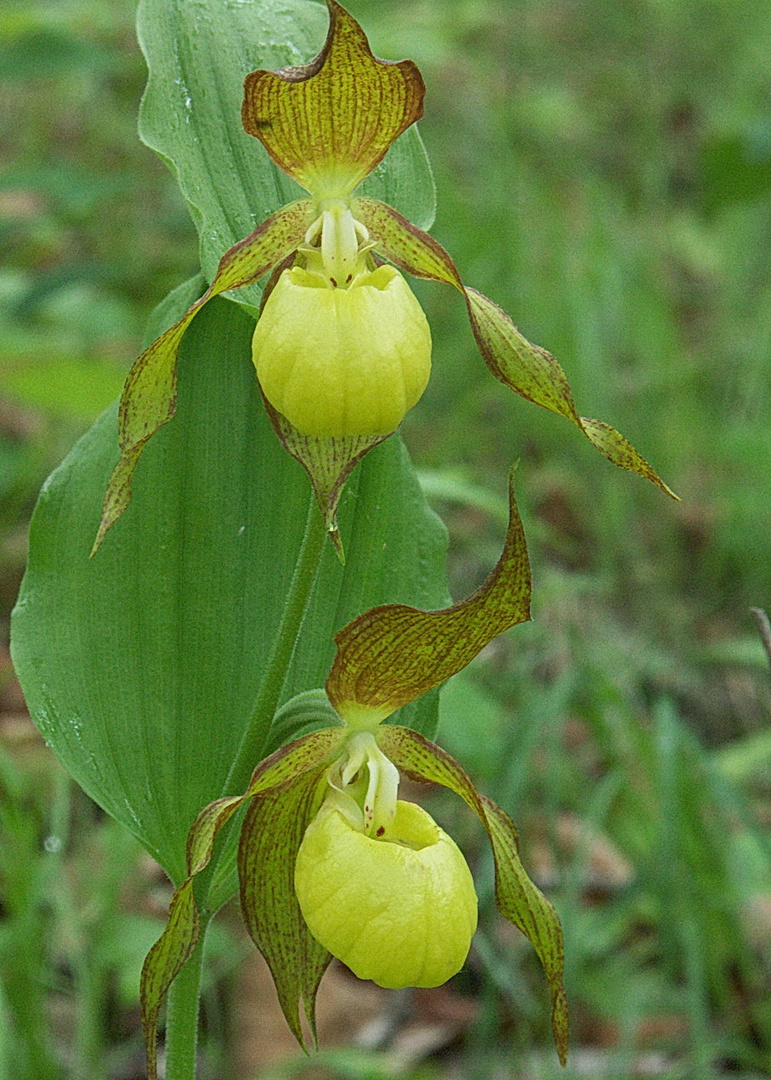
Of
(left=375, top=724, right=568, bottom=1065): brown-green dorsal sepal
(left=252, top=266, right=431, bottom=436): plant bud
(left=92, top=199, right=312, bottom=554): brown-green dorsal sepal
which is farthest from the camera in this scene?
(left=375, top=724, right=568, bottom=1065): brown-green dorsal sepal

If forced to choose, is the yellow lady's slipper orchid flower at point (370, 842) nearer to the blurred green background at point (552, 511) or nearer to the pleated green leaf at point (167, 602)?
the pleated green leaf at point (167, 602)

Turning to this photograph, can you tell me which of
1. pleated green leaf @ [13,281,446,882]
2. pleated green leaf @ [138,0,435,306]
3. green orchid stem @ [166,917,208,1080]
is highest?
pleated green leaf @ [138,0,435,306]

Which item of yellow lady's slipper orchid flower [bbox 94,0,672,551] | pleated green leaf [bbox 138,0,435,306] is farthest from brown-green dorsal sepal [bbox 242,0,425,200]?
pleated green leaf [bbox 138,0,435,306]

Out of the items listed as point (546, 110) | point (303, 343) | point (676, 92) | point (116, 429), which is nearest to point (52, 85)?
point (546, 110)

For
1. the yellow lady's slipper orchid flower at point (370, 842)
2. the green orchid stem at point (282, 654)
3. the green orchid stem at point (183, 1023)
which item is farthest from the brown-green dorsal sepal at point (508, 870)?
the green orchid stem at point (183, 1023)

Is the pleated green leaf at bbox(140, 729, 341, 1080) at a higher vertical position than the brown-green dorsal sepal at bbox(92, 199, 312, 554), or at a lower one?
lower

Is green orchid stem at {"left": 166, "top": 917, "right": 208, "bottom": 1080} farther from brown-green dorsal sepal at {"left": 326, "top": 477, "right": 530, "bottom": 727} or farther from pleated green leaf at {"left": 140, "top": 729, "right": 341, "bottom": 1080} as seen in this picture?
brown-green dorsal sepal at {"left": 326, "top": 477, "right": 530, "bottom": 727}
